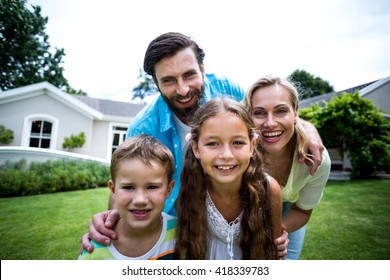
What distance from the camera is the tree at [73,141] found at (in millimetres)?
1905

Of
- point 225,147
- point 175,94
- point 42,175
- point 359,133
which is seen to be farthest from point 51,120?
point 359,133

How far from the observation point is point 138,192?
1108mm

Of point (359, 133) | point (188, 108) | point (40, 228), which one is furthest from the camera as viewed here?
point (359, 133)

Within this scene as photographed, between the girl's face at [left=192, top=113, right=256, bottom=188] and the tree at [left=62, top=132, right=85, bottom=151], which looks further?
the tree at [left=62, top=132, right=85, bottom=151]

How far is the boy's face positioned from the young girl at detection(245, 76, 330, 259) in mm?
665

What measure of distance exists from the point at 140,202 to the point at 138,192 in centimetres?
5

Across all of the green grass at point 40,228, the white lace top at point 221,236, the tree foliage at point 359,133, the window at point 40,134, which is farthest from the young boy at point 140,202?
the tree foliage at point 359,133

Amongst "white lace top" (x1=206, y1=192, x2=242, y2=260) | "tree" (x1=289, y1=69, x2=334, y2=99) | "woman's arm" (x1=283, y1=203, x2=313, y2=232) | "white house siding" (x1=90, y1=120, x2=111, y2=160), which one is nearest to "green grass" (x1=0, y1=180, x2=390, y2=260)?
"woman's arm" (x1=283, y1=203, x2=313, y2=232)

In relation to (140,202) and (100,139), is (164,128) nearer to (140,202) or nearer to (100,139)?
(140,202)

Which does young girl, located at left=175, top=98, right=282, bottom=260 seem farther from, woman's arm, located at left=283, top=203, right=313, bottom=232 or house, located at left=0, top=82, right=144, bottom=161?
house, located at left=0, top=82, right=144, bottom=161

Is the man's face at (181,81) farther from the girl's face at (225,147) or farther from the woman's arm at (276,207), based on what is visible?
the woman's arm at (276,207)

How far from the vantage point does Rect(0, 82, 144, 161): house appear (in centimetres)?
167

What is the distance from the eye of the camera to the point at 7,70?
5.51ft
